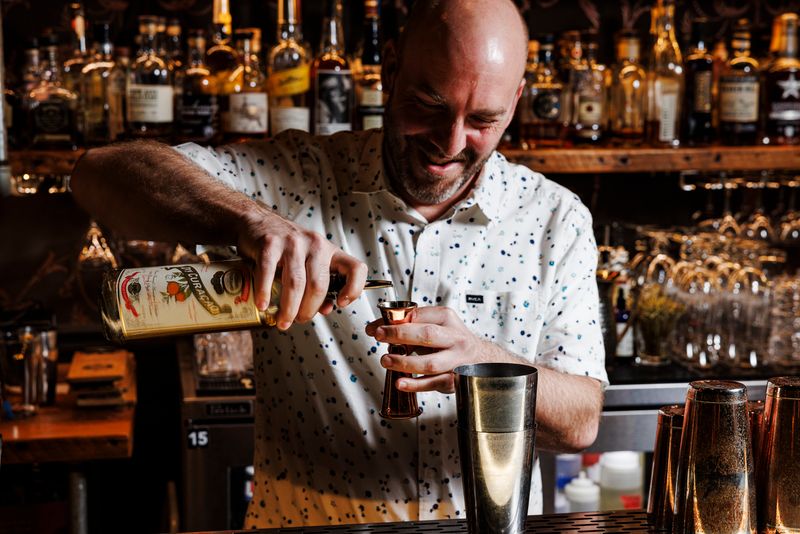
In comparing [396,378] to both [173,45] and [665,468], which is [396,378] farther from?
[173,45]

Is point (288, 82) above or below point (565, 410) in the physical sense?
above

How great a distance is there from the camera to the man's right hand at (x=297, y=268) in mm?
1176

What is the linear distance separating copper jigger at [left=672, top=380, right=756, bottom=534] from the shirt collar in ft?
2.26

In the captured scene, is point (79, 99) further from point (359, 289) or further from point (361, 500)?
point (359, 289)

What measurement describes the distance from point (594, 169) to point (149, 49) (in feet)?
4.04

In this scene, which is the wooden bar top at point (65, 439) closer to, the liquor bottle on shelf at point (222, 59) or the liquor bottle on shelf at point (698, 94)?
the liquor bottle on shelf at point (222, 59)

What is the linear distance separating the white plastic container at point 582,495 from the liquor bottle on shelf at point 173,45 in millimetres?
1595

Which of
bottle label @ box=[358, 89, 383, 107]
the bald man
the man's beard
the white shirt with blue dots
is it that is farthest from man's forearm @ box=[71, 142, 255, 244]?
bottle label @ box=[358, 89, 383, 107]

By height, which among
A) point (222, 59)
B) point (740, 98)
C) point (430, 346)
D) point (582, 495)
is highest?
point (222, 59)

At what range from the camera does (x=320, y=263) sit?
1.19m

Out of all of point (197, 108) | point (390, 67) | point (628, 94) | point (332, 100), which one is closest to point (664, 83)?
point (628, 94)

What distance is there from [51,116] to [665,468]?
1974 mm

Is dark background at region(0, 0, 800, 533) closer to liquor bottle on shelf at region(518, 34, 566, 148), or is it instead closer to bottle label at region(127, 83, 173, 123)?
liquor bottle on shelf at region(518, 34, 566, 148)

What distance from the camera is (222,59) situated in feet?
9.31
